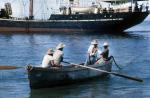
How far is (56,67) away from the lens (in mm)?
26250

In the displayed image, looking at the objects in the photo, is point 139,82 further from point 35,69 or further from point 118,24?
point 118,24

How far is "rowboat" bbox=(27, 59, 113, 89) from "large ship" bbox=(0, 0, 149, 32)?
48900mm

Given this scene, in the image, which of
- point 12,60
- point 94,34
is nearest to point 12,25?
point 94,34

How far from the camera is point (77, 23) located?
77500 millimetres

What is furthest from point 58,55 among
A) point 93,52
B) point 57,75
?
point 93,52

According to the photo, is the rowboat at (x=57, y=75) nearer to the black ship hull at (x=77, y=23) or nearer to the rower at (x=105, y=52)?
the rower at (x=105, y=52)

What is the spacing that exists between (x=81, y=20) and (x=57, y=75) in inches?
2032

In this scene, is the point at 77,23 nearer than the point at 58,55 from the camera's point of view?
No

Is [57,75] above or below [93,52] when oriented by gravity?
below

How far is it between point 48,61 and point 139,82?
18.3ft

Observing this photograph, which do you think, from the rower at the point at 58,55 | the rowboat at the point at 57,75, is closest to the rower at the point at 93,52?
the rowboat at the point at 57,75

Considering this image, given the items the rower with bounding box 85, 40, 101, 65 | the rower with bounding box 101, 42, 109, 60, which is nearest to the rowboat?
the rower with bounding box 85, 40, 101, 65

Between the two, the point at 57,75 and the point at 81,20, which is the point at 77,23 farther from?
the point at 57,75

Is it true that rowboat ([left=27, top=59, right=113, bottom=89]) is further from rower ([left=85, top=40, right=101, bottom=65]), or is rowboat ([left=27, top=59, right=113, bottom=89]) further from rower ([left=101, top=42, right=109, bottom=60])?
rower ([left=101, top=42, right=109, bottom=60])
